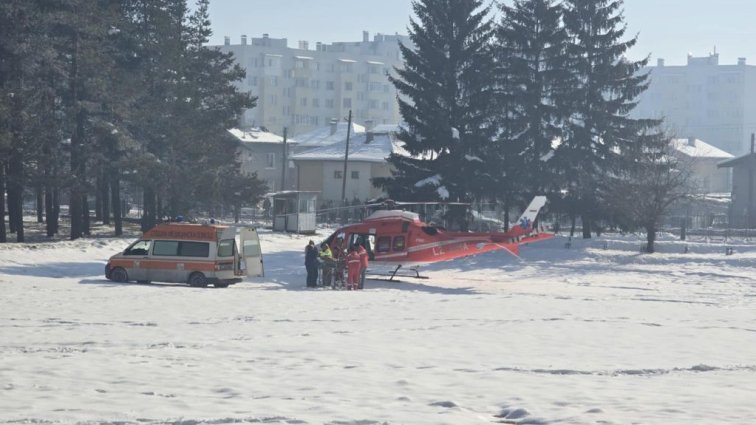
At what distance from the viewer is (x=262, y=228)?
66.4 m

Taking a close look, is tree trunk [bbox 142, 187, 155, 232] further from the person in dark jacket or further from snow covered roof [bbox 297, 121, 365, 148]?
snow covered roof [bbox 297, 121, 365, 148]

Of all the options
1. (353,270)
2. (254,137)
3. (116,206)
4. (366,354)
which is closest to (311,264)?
(353,270)

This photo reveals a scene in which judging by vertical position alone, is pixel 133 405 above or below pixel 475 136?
below

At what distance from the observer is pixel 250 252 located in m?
35.1

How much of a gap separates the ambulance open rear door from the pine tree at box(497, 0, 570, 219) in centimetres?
2604

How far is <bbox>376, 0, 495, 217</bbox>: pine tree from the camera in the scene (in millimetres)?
59062

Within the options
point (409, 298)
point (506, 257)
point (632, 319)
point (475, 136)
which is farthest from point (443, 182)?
point (632, 319)

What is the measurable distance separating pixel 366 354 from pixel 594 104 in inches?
1689

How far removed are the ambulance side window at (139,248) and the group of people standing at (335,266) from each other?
17.0 ft

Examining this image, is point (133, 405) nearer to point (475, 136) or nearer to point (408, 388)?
point (408, 388)

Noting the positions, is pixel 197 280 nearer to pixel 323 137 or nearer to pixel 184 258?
pixel 184 258

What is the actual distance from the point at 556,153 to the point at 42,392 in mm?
47624

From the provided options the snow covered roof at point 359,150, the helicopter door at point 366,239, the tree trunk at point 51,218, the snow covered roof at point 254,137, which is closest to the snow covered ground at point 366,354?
the helicopter door at point 366,239

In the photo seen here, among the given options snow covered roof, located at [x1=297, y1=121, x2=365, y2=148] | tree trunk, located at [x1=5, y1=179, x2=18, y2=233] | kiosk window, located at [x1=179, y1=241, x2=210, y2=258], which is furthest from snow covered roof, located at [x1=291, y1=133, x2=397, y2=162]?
kiosk window, located at [x1=179, y1=241, x2=210, y2=258]
